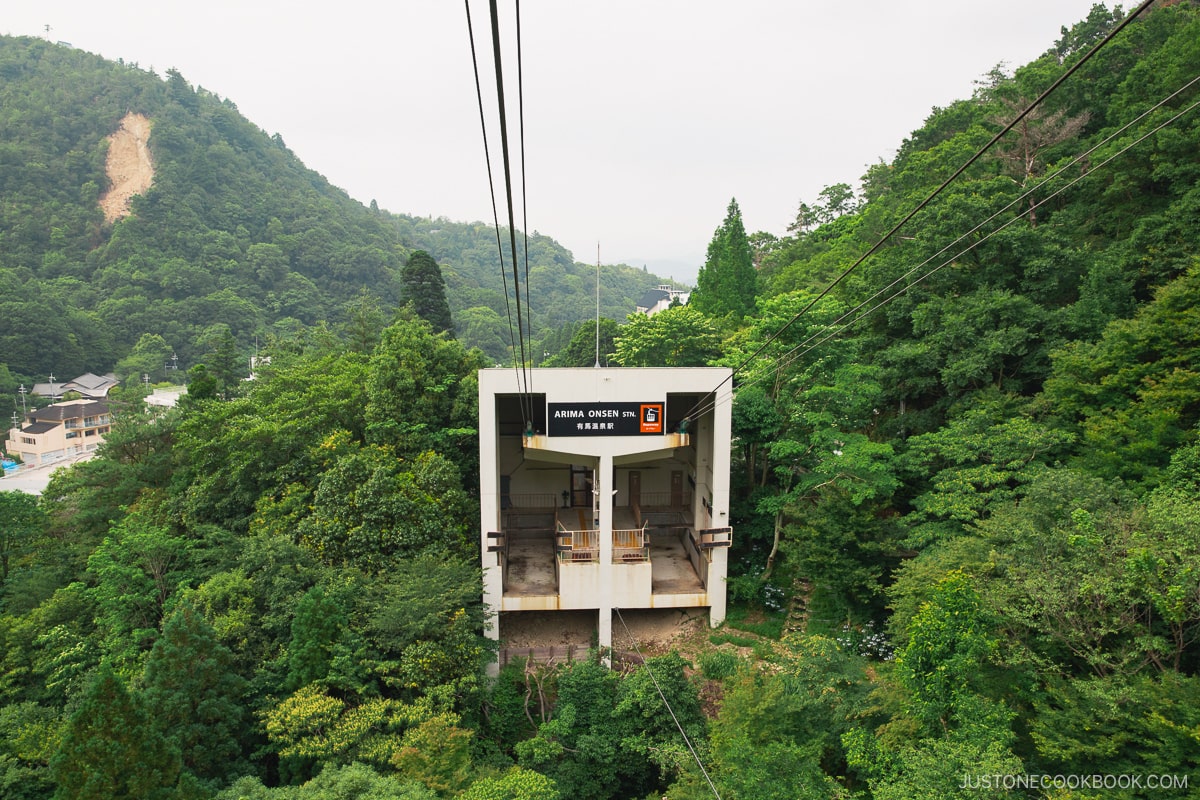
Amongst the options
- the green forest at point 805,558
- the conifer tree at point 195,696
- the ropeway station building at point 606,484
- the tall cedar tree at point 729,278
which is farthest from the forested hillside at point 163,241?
the conifer tree at point 195,696

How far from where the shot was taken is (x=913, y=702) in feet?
27.8

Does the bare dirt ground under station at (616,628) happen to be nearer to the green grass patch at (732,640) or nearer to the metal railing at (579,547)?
the green grass patch at (732,640)

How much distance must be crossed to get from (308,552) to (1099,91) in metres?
25.1

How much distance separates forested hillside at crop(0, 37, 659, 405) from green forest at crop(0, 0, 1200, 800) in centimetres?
2857

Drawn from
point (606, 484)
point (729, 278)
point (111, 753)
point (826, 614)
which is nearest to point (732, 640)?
point (826, 614)

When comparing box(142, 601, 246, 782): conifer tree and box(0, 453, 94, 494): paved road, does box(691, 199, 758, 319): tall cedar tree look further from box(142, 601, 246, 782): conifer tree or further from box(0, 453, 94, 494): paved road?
box(0, 453, 94, 494): paved road

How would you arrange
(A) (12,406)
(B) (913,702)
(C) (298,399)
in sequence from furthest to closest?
1. (A) (12,406)
2. (C) (298,399)
3. (B) (913,702)

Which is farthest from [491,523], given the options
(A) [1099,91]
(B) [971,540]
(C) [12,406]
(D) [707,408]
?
(C) [12,406]

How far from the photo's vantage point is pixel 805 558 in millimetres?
14141

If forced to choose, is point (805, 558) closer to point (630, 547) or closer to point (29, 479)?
point (630, 547)

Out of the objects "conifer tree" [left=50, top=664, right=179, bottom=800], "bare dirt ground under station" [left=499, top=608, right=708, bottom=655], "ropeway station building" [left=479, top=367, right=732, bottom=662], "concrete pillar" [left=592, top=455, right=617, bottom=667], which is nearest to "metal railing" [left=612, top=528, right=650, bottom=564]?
"ropeway station building" [left=479, top=367, right=732, bottom=662]

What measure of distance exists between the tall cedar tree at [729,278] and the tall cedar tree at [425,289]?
13.5 metres

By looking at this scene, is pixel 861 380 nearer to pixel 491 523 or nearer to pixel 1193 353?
pixel 1193 353

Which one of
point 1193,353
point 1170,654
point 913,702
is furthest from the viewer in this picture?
point 1193,353
